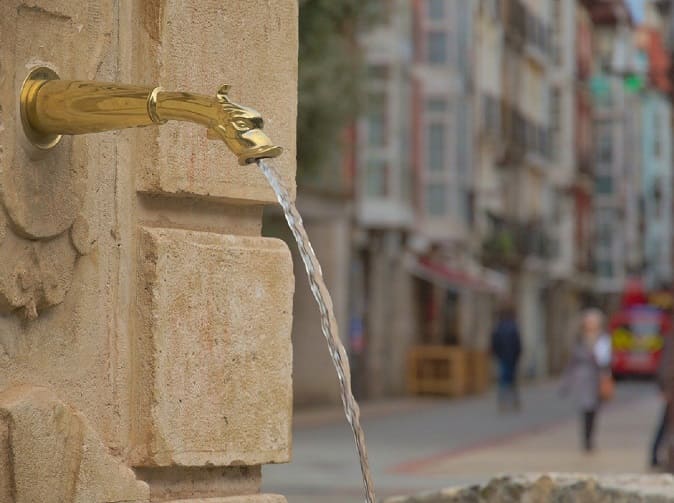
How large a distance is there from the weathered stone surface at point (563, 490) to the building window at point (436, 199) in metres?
40.6

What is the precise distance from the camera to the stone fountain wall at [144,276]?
2.92m

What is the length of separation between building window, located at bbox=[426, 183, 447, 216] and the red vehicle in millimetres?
13081

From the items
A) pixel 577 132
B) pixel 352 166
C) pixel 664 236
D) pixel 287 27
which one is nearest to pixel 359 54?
pixel 352 166

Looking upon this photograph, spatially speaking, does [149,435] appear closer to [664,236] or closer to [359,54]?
[359,54]

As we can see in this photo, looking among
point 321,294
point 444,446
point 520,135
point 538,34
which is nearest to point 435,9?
point 520,135

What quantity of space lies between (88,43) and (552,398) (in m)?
38.8

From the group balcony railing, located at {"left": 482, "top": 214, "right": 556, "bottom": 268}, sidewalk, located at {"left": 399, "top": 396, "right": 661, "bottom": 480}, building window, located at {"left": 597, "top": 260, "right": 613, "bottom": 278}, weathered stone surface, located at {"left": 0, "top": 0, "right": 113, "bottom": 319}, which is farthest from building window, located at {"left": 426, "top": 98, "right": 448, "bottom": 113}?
weathered stone surface, located at {"left": 0, "top": 0, "right": 113, "bottom": 319}

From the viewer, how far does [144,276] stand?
316 centimetres

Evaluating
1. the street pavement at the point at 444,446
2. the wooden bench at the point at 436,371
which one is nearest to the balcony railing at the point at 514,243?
the wooden bench at the point at 436,371

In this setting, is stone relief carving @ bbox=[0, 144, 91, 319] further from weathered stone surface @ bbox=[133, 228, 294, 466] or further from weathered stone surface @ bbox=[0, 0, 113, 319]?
weathered stone surface @ bbox=[133, 228, 294, 466]

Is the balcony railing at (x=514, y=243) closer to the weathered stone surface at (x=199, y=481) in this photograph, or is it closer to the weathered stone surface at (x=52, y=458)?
the weathered stone surface at (x=199, y=481)

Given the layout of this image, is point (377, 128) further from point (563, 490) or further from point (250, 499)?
point (250, 499)

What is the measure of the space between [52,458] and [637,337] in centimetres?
5565

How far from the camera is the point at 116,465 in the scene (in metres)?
3.08
